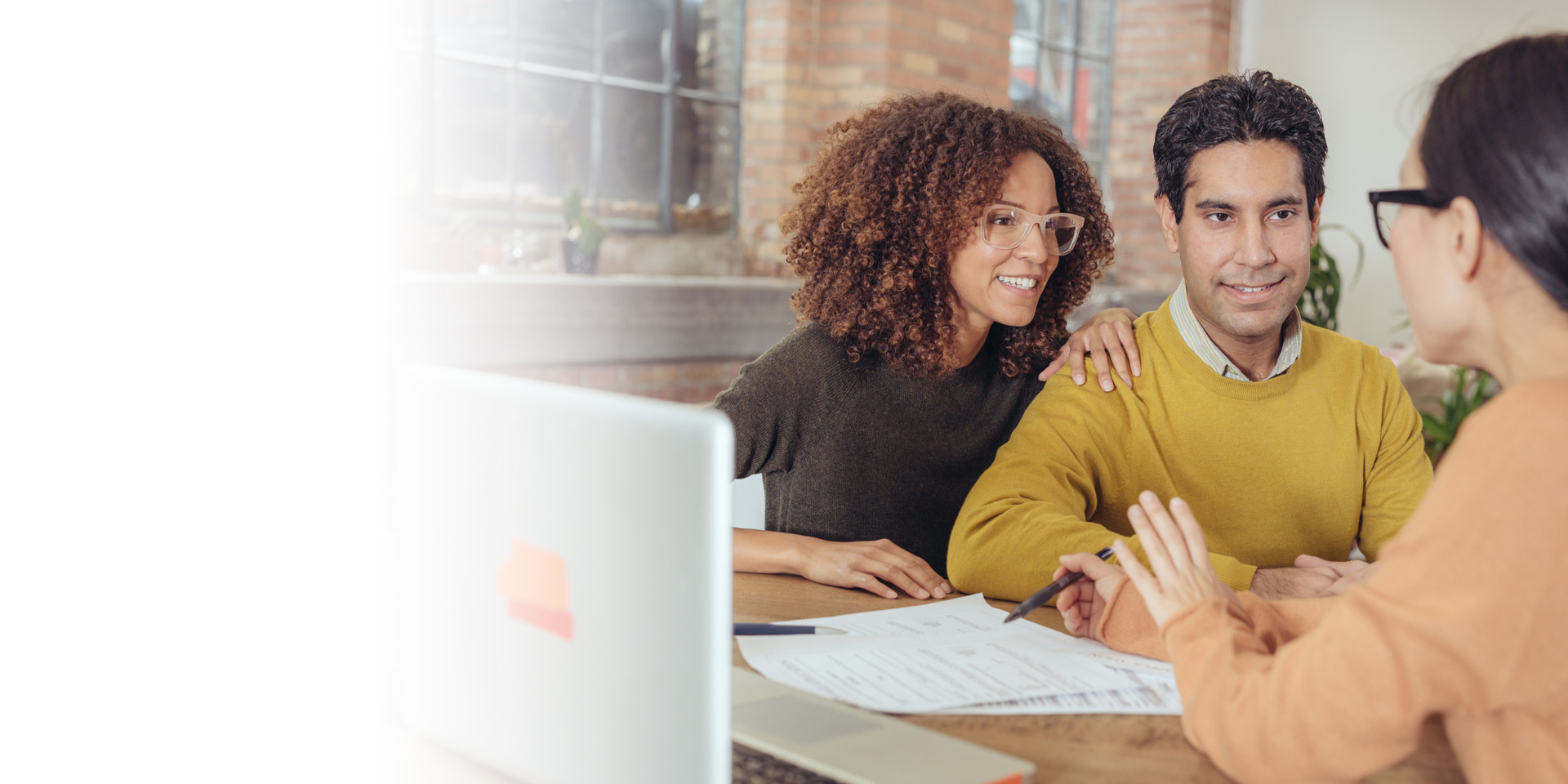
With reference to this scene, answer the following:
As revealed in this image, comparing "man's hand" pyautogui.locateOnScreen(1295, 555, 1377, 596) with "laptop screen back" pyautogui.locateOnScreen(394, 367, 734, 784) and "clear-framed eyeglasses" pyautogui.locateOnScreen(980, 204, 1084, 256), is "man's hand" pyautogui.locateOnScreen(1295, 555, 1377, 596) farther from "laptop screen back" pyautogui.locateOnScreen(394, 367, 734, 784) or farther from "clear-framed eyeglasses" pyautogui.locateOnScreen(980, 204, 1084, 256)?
"laptop screen back" pyautogui.locateOnScreen(394, 367, 734, 784)

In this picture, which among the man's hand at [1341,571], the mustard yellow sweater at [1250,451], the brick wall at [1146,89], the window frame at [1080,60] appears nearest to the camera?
the man's hand at [1341,571]

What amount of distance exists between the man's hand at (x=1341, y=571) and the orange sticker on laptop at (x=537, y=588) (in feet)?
3.14

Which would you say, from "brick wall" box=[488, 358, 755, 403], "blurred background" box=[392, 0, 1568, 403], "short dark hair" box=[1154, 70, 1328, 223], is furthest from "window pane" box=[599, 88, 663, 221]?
"short dark hair" box=[1154, 70, 1328, 223]

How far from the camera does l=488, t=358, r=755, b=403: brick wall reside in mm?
3959

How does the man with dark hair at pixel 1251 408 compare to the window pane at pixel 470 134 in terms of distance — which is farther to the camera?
the window pane at pixel 470 134

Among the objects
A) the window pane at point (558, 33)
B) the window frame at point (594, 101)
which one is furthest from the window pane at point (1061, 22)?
the window pane at point (558, 33)

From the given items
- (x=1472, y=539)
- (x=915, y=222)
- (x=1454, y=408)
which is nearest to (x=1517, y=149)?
(x=1472, y=539)

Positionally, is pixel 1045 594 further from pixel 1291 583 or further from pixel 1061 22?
pixel 1061 22

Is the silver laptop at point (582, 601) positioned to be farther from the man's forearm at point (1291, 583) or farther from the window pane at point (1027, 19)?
the window pane at point (1027, 19)

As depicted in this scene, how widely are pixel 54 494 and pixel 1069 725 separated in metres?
2.46

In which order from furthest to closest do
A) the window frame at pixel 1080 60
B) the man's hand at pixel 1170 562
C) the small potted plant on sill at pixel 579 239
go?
the window frame at pixel 1080 60 → the small potted plant on sill at pixel 579 239 → the man's hand at pixel 1170 562

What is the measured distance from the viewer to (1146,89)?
6457 mm

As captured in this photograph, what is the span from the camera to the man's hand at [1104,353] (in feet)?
5.80

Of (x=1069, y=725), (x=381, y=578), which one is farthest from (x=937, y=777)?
(x=381, y=578)
